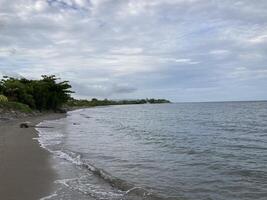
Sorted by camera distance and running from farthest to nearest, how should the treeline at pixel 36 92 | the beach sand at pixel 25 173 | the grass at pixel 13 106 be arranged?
1. the treeline at pixel 36 92
2. the grass at pixel 13 106
3. the beach sand at pixel 25 173

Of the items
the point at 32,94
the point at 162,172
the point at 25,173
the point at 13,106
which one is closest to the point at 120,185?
the point at 162,172

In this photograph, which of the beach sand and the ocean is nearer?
the beach sand

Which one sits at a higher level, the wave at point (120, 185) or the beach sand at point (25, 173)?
the beach sand at point (25, 173)

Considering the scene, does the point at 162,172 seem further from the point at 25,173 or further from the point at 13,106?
the point at 13,106

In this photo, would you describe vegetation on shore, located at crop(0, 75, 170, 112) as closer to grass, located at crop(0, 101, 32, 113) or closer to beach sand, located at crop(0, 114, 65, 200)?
grass, located at crop(0, 101, 32, 113)

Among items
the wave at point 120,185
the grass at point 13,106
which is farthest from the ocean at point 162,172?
the grass at point 13,106

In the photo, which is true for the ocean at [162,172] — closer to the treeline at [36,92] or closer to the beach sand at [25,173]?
the beach sand at [25,173]

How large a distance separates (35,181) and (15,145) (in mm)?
10449

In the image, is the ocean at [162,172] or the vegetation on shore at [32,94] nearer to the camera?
the ocean at [162,172]

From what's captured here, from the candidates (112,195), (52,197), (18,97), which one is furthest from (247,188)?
(18,97)

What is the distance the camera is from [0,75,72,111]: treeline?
218 ft

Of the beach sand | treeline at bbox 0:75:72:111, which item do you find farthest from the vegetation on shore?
the beach sand

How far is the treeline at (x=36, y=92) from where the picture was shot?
66350mm

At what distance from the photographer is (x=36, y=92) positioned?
7294 centimetres
